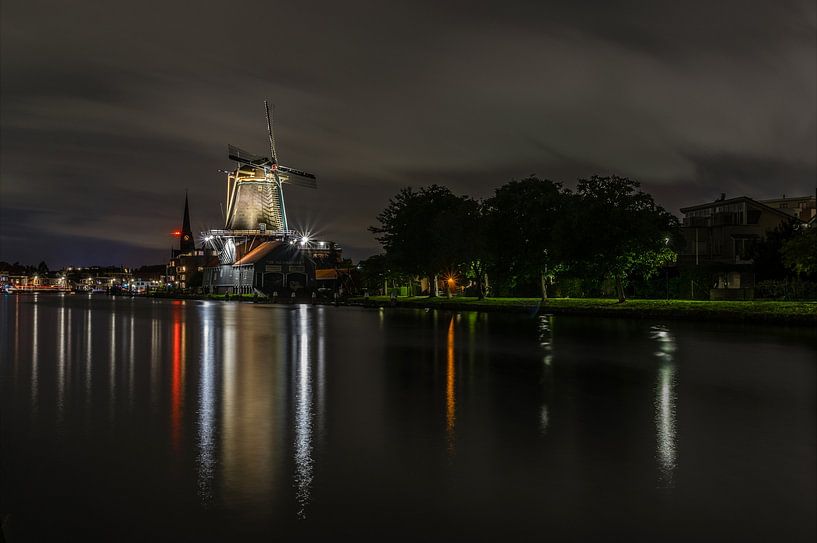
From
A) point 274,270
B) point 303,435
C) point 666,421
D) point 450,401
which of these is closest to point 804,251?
point 666,421

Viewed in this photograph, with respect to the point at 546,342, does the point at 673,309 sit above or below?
above

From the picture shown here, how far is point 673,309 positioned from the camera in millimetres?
46938

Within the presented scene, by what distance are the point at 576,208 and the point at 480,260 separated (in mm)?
13263

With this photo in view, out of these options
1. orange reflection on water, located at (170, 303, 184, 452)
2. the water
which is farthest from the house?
the water

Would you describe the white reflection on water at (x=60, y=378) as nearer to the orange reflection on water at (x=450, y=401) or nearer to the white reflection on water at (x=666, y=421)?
the orange reflection on water at (x=450, y=401)

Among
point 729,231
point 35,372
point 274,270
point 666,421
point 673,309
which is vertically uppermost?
point 729,231

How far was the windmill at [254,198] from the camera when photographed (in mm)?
129750

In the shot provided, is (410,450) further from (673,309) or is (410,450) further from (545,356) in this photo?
(673,309)

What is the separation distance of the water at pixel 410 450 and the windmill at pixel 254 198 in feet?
363

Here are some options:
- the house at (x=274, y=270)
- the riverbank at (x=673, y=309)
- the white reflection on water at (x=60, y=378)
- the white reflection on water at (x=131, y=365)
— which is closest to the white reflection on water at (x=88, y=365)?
the white reflection on water at (x=60, y=378)

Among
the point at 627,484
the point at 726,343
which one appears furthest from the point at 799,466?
the point at 726,343

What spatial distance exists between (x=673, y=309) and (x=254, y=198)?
97720 millimetres

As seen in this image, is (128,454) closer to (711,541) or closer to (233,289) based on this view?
(711,541)

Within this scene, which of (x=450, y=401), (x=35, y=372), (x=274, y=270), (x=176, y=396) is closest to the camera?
(x=450, y=401)
